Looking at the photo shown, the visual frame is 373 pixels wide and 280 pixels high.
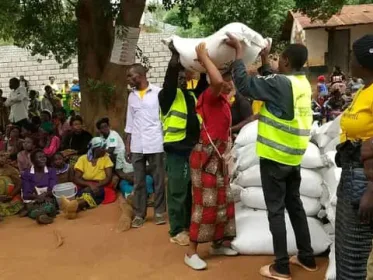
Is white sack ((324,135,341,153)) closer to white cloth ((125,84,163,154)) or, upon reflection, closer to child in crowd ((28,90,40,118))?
white cloth ((125,84,163,154))

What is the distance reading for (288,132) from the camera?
3.17 meters

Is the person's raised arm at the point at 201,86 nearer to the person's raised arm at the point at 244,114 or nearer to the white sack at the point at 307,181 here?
the white sack at the point at 307,181

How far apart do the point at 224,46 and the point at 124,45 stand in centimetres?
358

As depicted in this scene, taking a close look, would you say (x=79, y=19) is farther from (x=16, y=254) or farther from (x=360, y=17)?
(x=360, y=17)

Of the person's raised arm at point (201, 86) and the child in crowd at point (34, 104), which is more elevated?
the person's raised arm at point (201, 86)

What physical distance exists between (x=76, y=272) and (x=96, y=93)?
3728 millimetres

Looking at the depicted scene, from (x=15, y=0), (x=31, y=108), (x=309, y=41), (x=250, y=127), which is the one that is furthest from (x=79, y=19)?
(x=309, y=41)

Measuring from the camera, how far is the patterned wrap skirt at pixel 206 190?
364 cm

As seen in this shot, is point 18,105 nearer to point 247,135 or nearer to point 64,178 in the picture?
point 64,178

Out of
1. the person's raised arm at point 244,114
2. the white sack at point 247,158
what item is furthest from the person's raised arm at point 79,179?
the white sack at point 247,158

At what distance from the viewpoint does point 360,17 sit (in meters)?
16.6

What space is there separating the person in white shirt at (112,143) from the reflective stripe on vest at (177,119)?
218cm

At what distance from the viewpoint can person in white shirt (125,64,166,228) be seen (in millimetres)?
4715

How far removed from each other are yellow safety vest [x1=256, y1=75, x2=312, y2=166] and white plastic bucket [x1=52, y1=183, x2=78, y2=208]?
3.02 m
